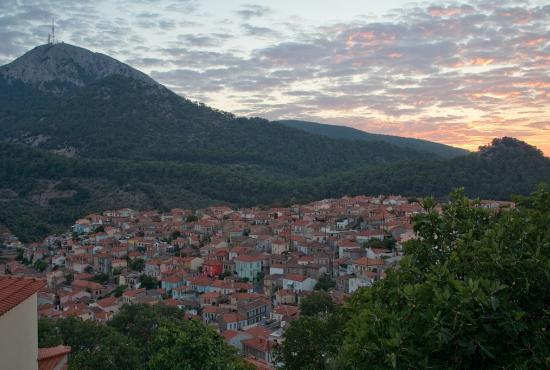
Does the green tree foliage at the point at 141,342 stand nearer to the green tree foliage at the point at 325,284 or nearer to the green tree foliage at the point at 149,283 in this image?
the green tree foliage at the point at 325,284

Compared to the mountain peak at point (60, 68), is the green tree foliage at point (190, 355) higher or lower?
lower

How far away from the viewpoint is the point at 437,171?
3177 inches

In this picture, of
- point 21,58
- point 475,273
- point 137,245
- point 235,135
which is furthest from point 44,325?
point 21,58

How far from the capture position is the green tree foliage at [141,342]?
11.1 m

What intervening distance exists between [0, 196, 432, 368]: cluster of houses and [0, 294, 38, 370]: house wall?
15.1 meters

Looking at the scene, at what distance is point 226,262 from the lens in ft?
137

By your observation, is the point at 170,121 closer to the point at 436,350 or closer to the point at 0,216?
the point at 0,216

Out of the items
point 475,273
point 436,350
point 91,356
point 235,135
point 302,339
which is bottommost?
point 91,356

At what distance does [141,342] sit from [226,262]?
65.4 feet

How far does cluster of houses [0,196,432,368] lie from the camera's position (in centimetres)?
3081

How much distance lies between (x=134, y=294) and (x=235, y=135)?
3705 inches

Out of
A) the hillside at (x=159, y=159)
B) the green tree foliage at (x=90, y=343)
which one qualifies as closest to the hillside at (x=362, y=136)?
the hillside at (x=159, y=159)

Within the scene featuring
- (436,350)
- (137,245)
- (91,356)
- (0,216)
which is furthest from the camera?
(0,216)

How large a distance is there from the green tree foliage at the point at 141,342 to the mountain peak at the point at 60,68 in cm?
14593
